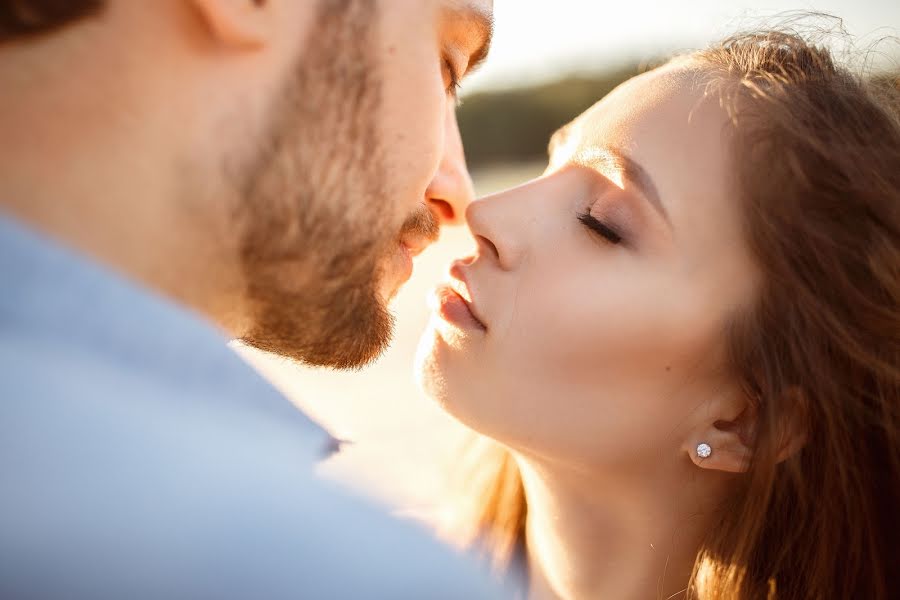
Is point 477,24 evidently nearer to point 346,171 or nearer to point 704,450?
point 346,171

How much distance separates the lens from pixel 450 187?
109 inches

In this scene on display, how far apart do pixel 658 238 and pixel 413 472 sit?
1.68 metres

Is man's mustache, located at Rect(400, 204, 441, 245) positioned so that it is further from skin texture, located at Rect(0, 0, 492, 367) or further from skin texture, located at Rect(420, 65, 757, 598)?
skin texture, located at Rect(420, 65, 757, 598)

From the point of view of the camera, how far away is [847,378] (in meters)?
2.37

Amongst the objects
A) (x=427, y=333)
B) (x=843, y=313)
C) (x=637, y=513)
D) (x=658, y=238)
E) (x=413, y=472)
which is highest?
(x=658, y=238)

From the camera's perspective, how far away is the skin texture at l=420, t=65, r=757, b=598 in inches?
88.0

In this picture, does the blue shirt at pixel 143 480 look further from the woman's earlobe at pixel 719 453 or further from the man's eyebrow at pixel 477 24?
the man's eyebrow at pixel 477 24

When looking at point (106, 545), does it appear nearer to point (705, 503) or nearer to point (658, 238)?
point (658, 238)

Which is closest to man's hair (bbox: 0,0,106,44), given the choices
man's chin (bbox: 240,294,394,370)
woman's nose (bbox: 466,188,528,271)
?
man's chin (bbox: 240,294,394,370)

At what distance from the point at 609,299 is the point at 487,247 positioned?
0.38m

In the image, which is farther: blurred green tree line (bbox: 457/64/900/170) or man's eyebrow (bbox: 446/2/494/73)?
blurred green tree line (bbox: 457/64/900/170)

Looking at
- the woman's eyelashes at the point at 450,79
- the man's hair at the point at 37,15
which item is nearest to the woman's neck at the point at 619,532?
the woman's eyelashes at the point at 450,79

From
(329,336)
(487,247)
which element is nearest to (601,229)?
(487,247)

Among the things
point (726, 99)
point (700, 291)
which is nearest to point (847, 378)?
point (700, 291)
